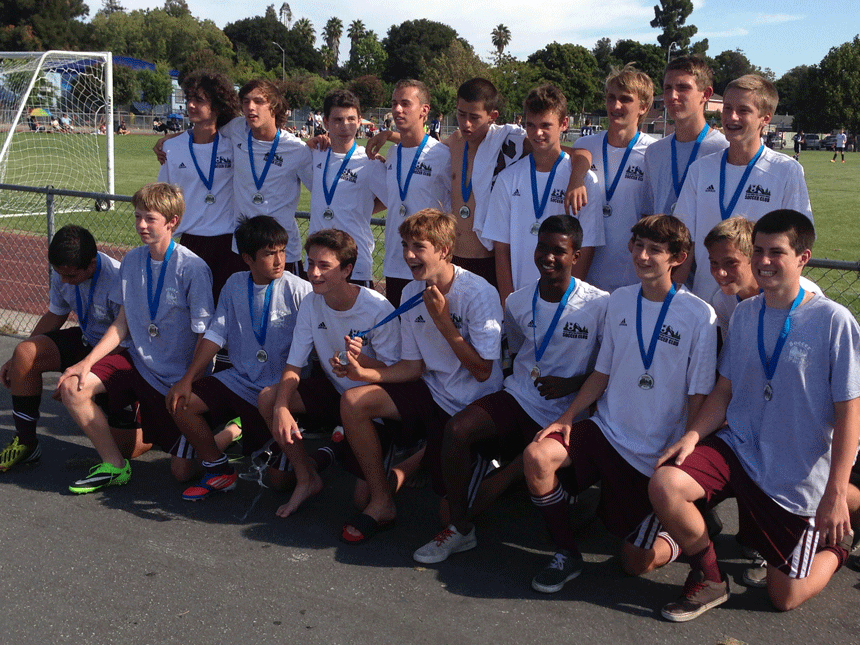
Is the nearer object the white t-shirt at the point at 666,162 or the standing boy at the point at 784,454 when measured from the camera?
the standing boy at the point at 784,454

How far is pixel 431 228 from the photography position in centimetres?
395

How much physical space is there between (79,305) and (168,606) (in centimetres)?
249

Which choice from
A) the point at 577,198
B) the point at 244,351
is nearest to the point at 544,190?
the point at 577,198

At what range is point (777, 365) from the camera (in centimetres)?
331

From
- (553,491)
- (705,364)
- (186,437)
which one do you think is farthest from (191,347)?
(705,364)

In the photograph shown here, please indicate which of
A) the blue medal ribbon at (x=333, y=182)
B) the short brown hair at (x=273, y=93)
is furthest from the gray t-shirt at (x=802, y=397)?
the short brown hair at (x=273, y=93)

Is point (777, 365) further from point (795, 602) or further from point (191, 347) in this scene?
point (191, 347)

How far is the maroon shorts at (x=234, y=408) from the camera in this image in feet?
14.7

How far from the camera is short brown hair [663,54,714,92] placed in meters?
4.38

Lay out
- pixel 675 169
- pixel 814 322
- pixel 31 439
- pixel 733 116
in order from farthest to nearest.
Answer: pixel 31 439 → pixel 675 169 → pixel 733 116 → pixel 814 322

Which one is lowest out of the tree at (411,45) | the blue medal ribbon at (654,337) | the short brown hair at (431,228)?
the blue medal ribbon at (654,337)

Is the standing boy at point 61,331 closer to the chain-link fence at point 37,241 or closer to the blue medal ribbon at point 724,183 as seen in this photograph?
the chain-link fence at point 37,241

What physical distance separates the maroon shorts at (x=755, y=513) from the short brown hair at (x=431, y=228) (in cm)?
154

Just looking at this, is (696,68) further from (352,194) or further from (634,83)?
(352,194)
